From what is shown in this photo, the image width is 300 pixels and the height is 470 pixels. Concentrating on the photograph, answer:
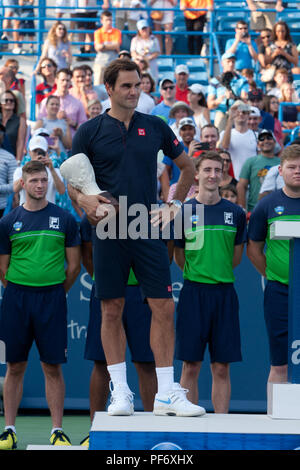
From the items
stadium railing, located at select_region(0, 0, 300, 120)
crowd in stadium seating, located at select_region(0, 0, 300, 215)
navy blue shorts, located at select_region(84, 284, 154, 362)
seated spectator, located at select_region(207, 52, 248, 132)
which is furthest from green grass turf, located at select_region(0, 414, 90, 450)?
stadium railing, located at select_region(0, 0, 300, 120)

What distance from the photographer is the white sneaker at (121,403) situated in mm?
4809

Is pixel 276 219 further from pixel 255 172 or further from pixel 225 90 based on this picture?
pixel 225 90

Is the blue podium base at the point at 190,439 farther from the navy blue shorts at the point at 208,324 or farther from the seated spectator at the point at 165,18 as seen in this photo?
the seated spectator at the point at 165,18

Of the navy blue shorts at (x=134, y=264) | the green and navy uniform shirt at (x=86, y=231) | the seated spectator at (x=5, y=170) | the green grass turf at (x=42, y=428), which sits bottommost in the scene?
the green grass turf at (x=42, y=428)

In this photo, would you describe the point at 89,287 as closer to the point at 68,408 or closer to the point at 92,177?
Answer: the point at 68,408

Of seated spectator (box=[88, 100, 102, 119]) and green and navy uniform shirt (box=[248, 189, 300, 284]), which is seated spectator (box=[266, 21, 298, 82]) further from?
green and navy uniform shirt (box=[248, 189, 300, 284])

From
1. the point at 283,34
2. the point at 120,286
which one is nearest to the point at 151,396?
the point at 120,286

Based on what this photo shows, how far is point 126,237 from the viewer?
16.2 feet

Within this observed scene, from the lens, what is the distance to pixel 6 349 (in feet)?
21.4

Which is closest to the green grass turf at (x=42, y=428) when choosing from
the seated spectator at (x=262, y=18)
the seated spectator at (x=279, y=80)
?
the seated spectator at (x=279, y=80)

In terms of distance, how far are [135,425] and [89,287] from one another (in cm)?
368

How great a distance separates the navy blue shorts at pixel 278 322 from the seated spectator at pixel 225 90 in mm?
5428

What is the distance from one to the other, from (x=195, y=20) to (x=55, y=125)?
6166 millimetres

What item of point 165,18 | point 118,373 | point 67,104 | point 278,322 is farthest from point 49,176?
point 165,18
